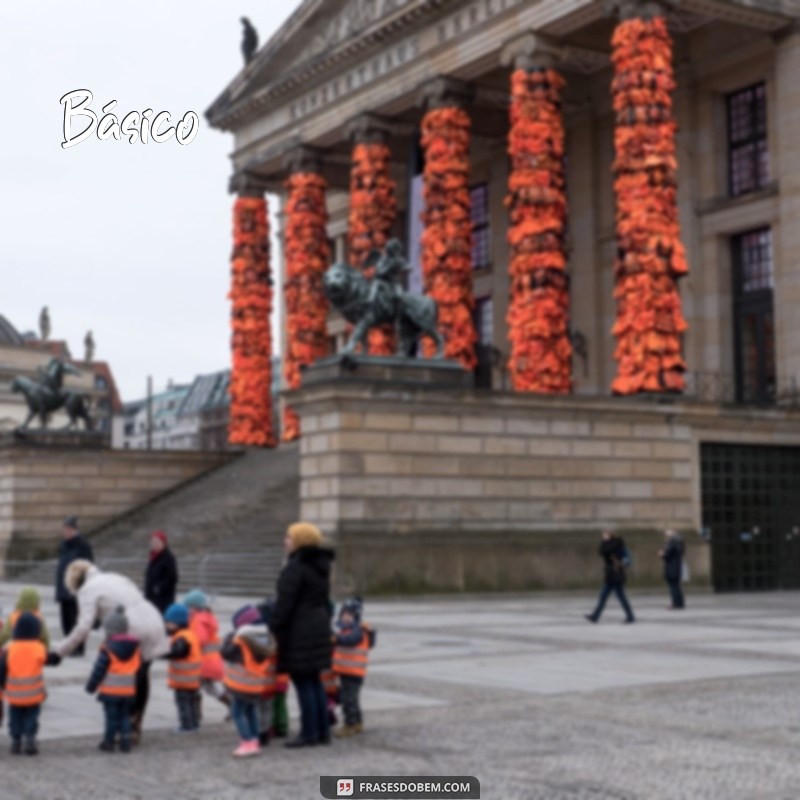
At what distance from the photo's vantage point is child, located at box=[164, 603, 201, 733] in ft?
42.6

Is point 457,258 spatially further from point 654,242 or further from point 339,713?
point 339,713

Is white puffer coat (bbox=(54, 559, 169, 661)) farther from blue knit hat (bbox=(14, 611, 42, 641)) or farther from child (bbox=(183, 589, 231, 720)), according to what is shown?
child (bbox=(183, 589, 231, 720))

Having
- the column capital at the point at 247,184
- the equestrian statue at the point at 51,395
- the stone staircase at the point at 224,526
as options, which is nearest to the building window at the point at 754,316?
the stone staircase at the point at 224,526

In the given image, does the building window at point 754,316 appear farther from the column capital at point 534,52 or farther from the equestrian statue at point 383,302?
the equestrian statue at point 383,302

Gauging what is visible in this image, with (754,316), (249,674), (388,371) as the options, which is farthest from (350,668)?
(754,316)

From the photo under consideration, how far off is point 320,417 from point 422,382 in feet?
8.55

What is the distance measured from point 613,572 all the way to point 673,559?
155 inches

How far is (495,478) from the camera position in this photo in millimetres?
34750

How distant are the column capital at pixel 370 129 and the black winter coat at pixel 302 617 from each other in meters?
39.9

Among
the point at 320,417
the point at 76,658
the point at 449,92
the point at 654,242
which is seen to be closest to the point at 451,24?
the point at 449,92

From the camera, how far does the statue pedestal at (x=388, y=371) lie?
32938 mm

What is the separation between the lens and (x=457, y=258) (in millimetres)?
45312

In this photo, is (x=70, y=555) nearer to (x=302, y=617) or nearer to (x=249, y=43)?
(x=302, y=617)

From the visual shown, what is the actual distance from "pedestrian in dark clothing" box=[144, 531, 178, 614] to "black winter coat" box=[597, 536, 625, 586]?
991cm
